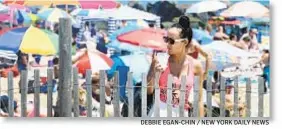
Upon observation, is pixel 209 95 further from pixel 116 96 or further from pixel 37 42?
pixel 37 42

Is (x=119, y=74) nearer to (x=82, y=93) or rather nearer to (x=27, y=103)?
(x=82, y=93)

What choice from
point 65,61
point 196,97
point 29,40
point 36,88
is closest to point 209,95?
point 196,97

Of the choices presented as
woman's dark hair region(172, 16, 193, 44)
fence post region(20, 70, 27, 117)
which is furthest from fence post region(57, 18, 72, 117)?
woman's dark hair region(172, 16, 193, 44)

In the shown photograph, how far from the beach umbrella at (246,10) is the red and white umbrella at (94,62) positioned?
1578mm

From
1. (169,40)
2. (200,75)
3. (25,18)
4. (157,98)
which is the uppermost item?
(25,18)

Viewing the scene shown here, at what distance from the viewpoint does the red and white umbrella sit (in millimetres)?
8345

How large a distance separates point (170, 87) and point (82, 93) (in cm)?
112

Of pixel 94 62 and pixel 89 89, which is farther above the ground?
pixel 94 62

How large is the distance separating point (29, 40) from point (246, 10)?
2.80 m

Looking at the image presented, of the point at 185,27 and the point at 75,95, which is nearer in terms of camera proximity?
the point at 75,95

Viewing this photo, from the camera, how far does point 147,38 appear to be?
27.4 ft

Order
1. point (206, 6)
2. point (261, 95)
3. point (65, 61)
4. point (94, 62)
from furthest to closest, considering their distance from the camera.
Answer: point (94, 62)
point (206, 6)
point (261, 95)
point (65, 61)

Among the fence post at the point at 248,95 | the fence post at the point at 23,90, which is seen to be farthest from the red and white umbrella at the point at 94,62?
the fence post at the point at 248,95

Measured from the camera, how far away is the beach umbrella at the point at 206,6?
8.26m
